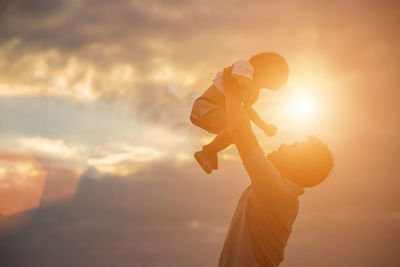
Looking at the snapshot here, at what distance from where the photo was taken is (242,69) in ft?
15.4

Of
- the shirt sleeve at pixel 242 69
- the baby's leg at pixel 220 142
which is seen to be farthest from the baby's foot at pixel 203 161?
the shirt sleeve at pixel 242 69

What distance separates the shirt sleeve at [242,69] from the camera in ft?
15.2

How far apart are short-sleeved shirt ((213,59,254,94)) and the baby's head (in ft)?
2.09

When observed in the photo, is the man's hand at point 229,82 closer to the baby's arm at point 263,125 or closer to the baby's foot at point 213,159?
the baby's arm at point 263,125

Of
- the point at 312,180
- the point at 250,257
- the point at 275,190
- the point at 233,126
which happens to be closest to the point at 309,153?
the point at 312,180

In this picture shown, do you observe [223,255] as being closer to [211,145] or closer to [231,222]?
[231,222]

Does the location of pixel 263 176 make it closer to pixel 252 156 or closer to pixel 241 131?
pixel 252 156

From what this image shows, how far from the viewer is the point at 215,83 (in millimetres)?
4988

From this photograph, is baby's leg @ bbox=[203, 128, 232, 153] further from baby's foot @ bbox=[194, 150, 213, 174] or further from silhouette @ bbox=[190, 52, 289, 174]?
baby's foot @ bbox=[194, 150, 213, 174]

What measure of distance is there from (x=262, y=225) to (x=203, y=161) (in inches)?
52.2

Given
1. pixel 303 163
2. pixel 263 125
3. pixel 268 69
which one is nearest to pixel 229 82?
pixel 268 69

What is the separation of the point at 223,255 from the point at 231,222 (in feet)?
1.43

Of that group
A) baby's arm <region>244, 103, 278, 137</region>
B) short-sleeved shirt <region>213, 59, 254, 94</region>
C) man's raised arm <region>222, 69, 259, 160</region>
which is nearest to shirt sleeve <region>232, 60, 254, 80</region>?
short-sleeved shirt <region>213, 59, 254, 94</region>

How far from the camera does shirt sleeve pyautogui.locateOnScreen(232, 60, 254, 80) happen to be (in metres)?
4.63
